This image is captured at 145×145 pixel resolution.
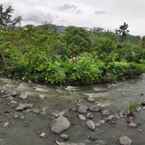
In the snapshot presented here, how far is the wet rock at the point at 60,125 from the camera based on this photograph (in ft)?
23.4

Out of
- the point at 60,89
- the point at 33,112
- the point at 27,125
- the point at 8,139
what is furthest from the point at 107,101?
the point at 8,139

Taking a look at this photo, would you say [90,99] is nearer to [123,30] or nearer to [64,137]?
[64,137]

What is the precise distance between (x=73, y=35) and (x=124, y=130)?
13.4 metres

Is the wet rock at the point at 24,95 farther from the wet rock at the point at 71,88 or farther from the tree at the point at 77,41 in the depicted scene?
the tree at the point at 77,41

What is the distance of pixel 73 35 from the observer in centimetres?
2011

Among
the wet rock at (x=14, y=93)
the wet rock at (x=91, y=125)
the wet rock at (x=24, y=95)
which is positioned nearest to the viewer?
the wet rock at (x=91, y=125)

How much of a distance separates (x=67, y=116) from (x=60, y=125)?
2.66ft

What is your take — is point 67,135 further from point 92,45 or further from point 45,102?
point 92,45

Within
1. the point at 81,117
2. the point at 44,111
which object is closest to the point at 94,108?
the point at 81,117

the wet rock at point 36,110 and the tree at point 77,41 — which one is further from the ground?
the tree at point 77,41

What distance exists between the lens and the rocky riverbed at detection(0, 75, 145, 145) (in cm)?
686

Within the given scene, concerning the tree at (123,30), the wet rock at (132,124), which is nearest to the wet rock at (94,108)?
the wet rock at (132,124)

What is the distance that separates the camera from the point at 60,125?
7.34 m

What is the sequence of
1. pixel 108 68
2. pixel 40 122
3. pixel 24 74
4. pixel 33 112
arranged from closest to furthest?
pixel 40 122 → pixel 33 112 → pixel 24 74 → pixel 108 68
